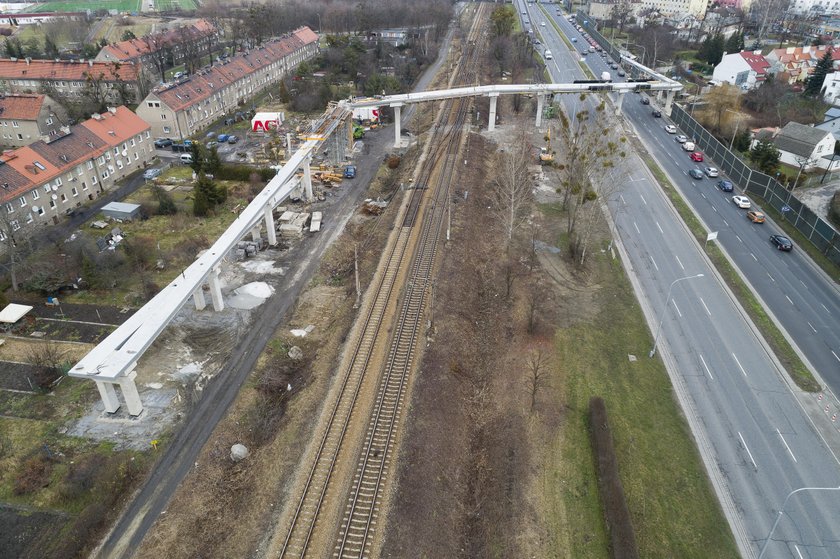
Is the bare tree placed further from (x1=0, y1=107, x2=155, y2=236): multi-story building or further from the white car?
(x1=0, y1=107, x2=155, y2=236): multi-story building

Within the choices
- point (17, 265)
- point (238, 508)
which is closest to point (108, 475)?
point (238, 508)

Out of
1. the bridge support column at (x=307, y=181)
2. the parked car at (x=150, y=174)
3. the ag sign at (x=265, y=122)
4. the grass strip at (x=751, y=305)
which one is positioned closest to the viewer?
the grass strip at (x=751, y=305)

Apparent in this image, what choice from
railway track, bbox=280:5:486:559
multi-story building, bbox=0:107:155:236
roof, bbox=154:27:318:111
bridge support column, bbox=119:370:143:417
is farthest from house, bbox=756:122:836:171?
roof, bbox=154:27:318:111

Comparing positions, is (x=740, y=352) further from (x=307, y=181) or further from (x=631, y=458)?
(x=307, y=181)

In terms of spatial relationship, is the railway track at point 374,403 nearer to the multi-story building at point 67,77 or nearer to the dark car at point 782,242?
the dark car at point 782,242

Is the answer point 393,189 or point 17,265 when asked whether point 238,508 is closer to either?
point 17,265

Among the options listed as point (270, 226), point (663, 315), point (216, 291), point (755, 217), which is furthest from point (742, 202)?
point (216, 291)

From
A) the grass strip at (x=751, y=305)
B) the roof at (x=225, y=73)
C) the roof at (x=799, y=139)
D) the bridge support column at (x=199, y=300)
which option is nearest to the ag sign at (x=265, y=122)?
the roof at (x=225, y=73)
